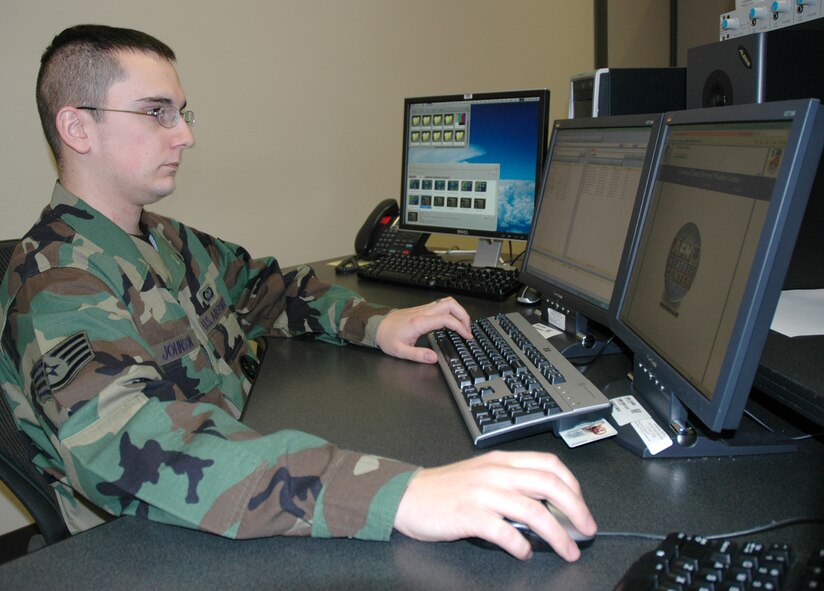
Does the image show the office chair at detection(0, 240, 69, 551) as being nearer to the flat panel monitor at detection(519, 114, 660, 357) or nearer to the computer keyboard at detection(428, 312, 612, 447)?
the computer keyboard at detection(428, 312, 612, 447)

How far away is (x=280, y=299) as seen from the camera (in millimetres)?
1403

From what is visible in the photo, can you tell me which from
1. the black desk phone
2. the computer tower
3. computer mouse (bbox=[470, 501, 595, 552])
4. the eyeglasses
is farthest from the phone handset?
computer mouse (bbox=[470, 501, 595, 552])

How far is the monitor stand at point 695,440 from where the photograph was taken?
77cm

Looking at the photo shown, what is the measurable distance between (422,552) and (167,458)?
0.29m

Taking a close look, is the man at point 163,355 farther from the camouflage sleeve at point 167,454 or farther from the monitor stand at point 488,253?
the monitor stand at point 488,253

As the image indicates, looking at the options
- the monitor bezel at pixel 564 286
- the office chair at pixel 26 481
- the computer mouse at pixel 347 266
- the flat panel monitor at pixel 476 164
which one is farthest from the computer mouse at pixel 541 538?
the computer mouse at pixel 347 266

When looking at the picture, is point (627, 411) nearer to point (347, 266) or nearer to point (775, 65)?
point (775, 65)

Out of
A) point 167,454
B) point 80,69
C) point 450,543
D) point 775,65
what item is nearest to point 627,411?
point 450,543

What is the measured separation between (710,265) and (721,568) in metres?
0.33

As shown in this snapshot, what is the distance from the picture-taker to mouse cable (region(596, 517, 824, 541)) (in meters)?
0.63

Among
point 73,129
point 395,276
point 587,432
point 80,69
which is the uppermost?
point 80,69

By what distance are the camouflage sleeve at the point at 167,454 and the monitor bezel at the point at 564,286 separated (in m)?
0.52

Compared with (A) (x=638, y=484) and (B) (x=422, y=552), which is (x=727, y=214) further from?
(B) (x=422, y=552)

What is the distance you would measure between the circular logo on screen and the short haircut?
91 cm
